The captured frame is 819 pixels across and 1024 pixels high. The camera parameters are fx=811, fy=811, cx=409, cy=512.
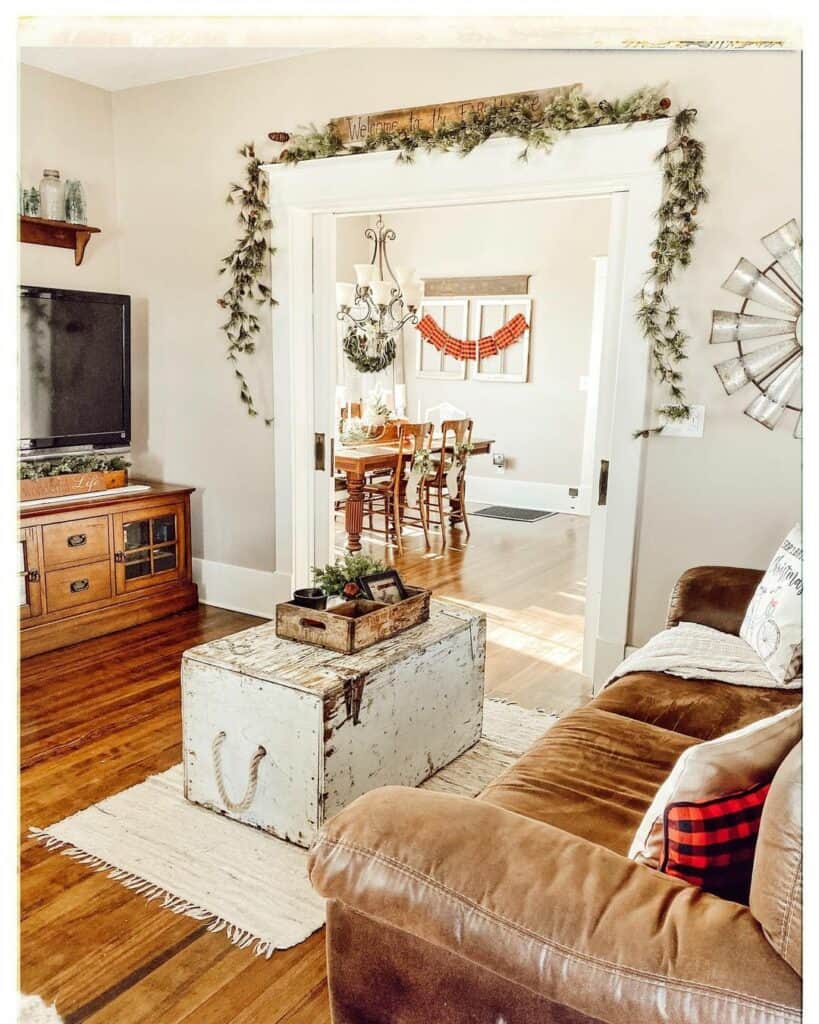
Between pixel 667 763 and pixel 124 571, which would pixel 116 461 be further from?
pixel 667 763

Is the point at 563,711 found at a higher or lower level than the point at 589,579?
lower

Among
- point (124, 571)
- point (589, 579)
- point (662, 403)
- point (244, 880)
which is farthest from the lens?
point (124, 571)

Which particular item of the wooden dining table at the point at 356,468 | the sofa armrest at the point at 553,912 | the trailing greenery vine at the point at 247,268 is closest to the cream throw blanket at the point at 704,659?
the sofa armrest at the point at 553,912

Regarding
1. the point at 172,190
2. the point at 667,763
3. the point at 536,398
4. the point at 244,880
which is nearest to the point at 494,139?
the point at 172,190

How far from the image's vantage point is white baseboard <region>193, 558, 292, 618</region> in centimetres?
446

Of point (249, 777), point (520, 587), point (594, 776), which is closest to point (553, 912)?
point (594, 776)

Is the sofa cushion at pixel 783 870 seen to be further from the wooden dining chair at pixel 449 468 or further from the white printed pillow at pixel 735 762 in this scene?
the wooden dining chair at pixel 449 468

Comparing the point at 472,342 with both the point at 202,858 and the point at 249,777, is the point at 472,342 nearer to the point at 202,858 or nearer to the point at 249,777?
the point at 249,777

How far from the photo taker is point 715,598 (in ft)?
9.26

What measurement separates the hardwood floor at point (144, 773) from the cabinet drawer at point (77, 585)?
0.73 ft

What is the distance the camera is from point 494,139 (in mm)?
3473

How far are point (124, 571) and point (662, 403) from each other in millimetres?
2781

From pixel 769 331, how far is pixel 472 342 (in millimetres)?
5601

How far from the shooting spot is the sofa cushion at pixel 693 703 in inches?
86.5
